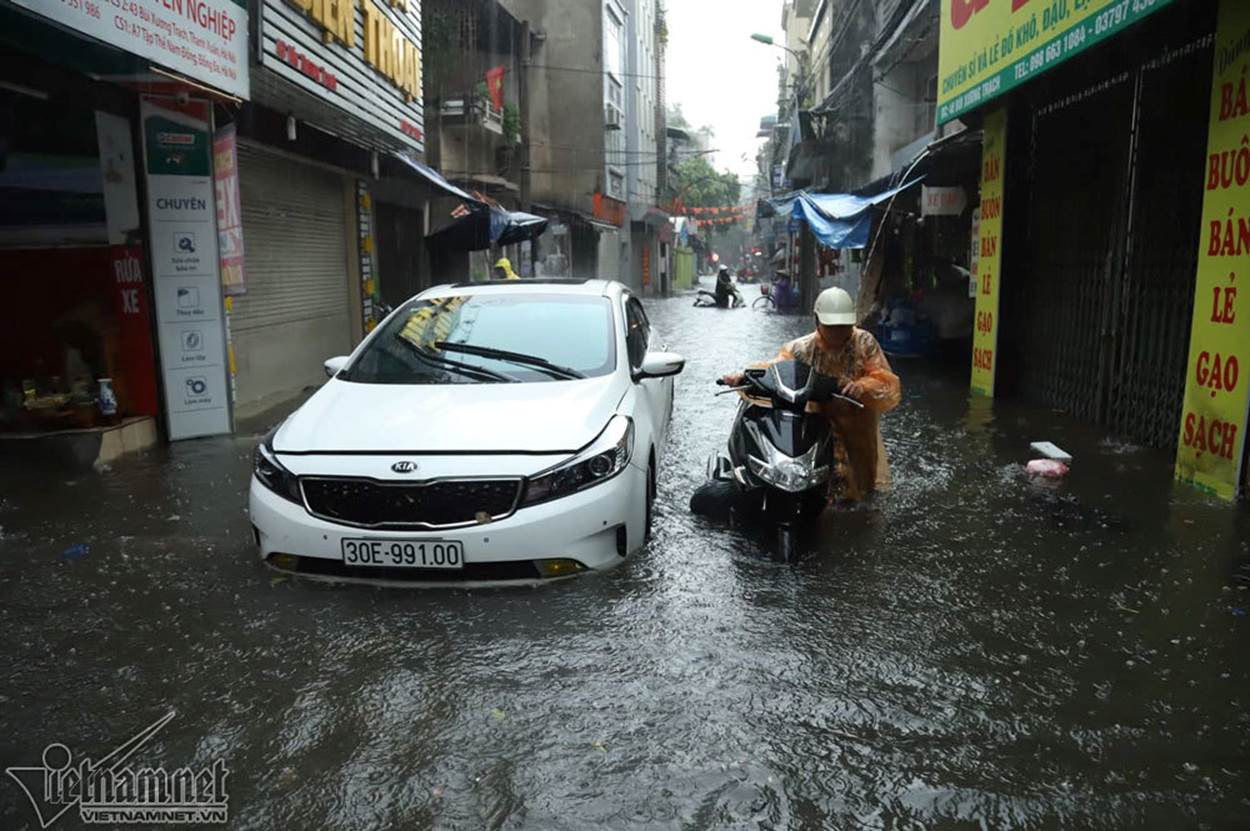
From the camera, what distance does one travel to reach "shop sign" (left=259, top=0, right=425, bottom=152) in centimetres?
905

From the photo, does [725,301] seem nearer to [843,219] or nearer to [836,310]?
[843,219]

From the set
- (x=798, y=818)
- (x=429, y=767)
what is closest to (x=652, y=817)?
(x=798, y=818)

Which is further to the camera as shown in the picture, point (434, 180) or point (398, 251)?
point (398, 251)

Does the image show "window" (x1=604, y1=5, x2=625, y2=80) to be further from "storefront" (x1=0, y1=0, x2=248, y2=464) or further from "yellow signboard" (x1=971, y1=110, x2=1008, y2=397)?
"storefront" (x1=0, y1=0, x2=248, y2=464)

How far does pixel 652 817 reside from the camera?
9.15 feet

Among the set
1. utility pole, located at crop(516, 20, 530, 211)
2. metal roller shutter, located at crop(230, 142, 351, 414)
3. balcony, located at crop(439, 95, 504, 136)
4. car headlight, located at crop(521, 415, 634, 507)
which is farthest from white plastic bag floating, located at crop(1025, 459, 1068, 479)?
utility pole, located at crop(516, 20, 530, 211)

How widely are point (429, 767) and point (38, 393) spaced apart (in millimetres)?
6384

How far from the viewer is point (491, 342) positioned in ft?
18.7

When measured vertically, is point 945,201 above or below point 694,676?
above

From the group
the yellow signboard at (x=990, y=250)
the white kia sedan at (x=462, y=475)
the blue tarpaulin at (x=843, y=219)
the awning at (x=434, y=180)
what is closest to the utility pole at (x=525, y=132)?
the awning at (x=434, y=180)

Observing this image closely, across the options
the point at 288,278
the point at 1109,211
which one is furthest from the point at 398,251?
the point at 1109,211

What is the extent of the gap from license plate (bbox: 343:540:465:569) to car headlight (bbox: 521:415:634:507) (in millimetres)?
394

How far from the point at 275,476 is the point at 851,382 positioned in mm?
3242

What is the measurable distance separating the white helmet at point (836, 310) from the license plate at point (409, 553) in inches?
103
